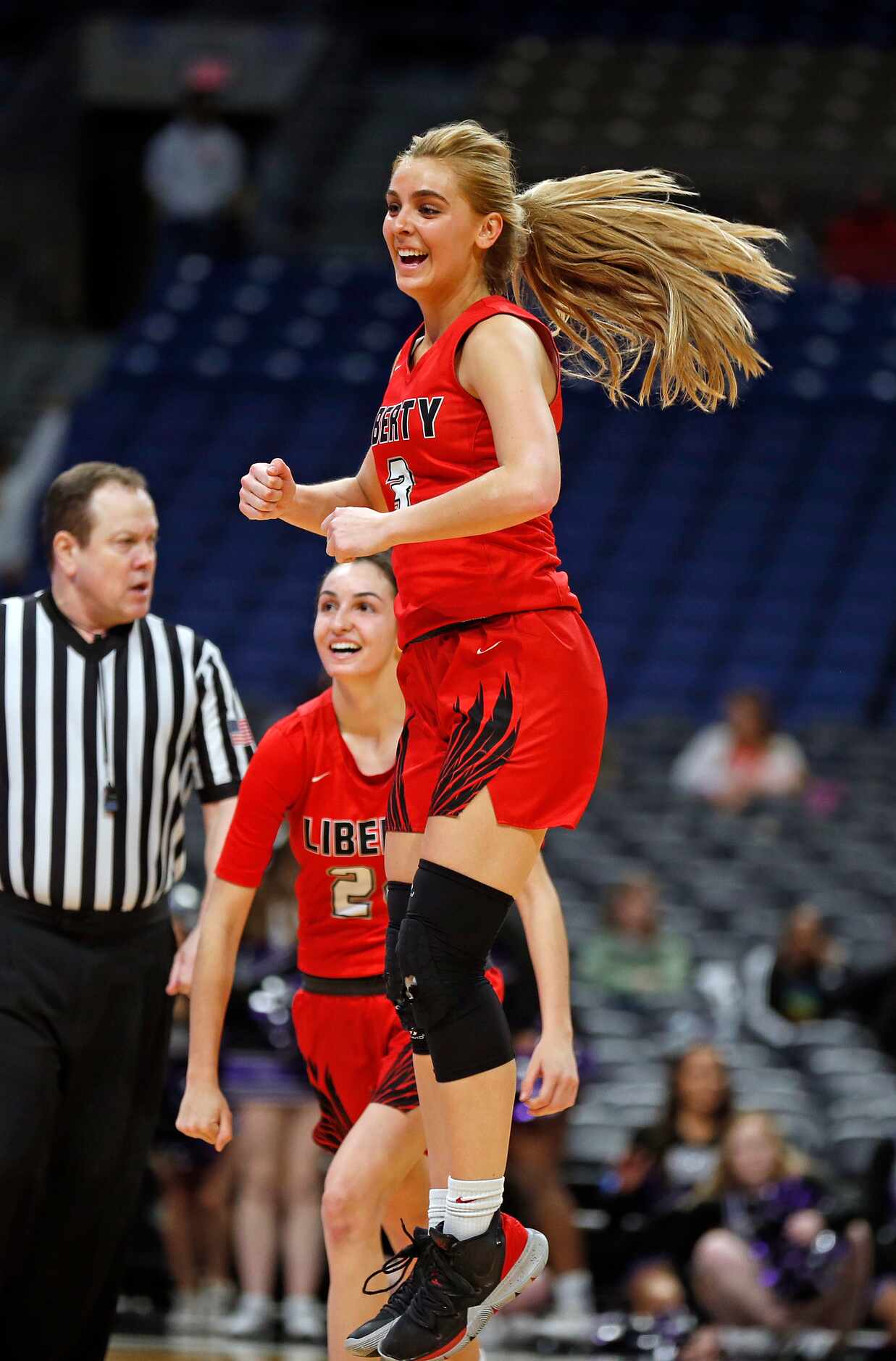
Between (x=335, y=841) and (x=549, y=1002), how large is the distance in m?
0.62

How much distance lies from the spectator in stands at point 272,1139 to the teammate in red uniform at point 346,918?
2.07 metres

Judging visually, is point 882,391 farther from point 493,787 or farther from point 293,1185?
point 493,787

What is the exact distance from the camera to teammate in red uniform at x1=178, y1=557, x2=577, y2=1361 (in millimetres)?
3844

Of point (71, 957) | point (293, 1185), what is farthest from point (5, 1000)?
point (293, 1185)

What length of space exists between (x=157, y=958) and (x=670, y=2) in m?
14.8

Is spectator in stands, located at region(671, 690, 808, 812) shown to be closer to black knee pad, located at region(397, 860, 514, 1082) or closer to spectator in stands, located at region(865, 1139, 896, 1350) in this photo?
spectator in stands, located at region(865, 1139, 896, 1350)

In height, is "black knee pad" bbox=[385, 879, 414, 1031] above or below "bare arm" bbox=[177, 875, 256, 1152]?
above

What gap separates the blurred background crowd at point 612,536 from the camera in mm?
6449

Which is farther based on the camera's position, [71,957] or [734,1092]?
[734,1092]

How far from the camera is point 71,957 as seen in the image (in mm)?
4164

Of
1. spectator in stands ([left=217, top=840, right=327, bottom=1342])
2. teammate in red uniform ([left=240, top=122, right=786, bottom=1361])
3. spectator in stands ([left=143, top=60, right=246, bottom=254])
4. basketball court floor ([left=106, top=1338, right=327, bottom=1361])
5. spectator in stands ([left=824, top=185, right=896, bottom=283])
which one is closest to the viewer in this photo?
teammate in red uniform ([left=240, top=122, right=786, bottom=1361])

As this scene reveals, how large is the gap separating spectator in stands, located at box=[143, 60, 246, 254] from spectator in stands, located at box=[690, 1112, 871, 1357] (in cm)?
1020

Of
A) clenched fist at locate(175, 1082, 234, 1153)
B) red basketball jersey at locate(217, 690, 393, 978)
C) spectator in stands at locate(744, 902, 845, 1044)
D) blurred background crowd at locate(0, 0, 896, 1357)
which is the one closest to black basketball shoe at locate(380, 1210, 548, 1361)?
clenched fist at locate(175, 1082, 234, 1153)

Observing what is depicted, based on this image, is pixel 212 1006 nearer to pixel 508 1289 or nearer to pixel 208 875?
pixel 208 875
